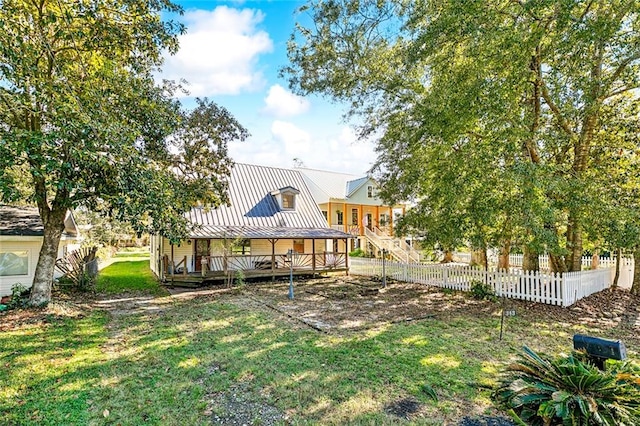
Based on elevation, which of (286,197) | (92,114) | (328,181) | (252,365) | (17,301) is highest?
(328,181)

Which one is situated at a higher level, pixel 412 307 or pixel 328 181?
pixel 328 181

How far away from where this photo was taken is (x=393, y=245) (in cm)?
2477

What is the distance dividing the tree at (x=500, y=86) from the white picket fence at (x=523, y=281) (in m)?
0.81

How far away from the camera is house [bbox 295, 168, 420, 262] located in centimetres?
2712

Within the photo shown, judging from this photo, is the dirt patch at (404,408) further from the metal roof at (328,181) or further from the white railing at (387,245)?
the metal roof at (328,181)

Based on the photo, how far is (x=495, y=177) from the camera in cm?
872

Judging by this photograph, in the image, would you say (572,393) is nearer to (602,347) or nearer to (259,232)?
(602,347)

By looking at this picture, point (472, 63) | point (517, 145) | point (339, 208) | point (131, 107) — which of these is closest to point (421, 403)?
point (517, 145)

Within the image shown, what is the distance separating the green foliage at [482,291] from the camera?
11227 mm

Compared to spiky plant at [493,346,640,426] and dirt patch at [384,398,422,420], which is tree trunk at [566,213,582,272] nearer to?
spiky plant at [493,346,640,426]

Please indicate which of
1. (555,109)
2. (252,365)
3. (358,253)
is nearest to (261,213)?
(358,253)

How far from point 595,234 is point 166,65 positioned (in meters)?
14.0

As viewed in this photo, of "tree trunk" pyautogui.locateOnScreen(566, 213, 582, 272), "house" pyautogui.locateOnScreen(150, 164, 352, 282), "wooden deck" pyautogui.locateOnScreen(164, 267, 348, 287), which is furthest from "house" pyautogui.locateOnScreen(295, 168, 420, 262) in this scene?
"tree trunk" pyautogui.locateOnScreen(566, 213, 582, 272)

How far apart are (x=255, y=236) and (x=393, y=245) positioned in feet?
42.0
